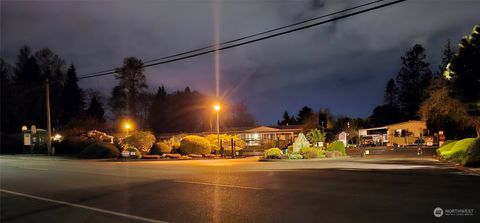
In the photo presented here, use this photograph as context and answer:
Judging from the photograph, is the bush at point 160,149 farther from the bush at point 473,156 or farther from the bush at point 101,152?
the bush at point 473,156

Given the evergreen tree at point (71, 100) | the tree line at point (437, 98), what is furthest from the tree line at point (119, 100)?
the tree line at point (437, 98)

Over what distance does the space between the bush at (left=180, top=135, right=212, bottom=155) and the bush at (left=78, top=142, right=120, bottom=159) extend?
5771mm

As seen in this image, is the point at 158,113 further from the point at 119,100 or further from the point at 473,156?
the point at 473,156

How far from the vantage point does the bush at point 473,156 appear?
852 inches

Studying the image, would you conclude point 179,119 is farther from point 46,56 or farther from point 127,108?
point 46,56

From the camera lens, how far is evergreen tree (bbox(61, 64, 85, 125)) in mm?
90000

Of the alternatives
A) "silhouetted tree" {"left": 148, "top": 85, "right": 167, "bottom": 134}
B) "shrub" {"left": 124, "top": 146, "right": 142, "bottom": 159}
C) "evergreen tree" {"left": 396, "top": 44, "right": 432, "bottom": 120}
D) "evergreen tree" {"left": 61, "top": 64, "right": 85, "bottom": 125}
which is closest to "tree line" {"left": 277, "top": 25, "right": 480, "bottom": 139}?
"evergreen tree" {"left": 396, "top": 44, "right": 432, "bottom": 120}

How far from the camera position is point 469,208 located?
32.0ft

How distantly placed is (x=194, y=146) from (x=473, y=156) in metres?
21.7

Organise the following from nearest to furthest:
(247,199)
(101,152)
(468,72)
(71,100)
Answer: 1. (247,199)
2. (468,72)
3. (101,152)
4. (71,100)

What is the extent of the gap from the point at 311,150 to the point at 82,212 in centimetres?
2281

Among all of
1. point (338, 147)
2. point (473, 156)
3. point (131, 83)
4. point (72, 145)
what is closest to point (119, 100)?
point (131, 83)

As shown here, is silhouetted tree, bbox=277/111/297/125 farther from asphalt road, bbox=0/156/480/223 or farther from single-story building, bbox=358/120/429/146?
asphalt road, bbox=0/156/480/223

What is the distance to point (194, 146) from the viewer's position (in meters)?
37.1
